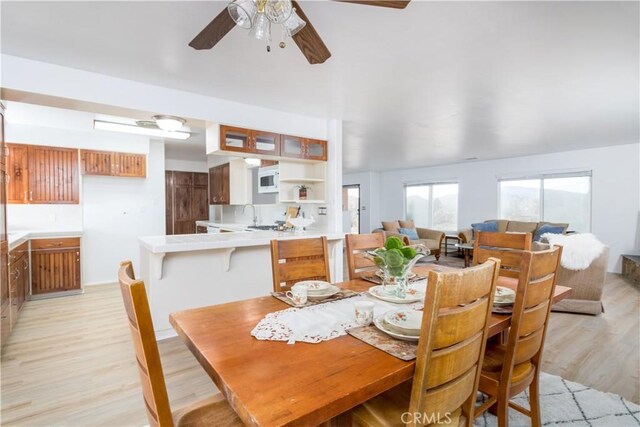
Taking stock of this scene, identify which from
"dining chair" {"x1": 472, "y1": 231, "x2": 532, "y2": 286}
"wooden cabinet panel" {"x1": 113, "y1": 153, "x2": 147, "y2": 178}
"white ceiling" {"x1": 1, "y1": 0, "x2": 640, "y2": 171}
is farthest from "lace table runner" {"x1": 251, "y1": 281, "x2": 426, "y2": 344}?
"wooden cabinet panel" {"x1": 113, "y1": 153, "x2": 147, "y2": 178}

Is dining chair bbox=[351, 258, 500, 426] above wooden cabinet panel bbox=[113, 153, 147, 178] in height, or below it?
below

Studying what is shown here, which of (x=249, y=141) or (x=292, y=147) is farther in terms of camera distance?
(x=292, y=147)

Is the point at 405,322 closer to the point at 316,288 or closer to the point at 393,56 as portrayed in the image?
the point at 316,288

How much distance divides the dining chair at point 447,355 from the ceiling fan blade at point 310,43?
1.28m

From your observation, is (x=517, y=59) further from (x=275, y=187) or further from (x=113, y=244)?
(x=113, y=244)

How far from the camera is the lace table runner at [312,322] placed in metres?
1.16

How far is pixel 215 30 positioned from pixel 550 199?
24.4 feet

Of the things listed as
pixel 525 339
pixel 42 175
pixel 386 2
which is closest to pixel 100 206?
pixel 42 175

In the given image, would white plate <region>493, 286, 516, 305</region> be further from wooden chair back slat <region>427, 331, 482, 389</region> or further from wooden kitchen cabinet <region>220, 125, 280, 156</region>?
wooden kitchen cabinet <region>220, 125, 280, 156</region>

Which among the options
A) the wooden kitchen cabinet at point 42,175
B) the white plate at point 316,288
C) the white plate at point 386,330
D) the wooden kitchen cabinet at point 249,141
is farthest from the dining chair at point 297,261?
the wooden kitchen cabinet at point 42,175

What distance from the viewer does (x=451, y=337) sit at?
97cm

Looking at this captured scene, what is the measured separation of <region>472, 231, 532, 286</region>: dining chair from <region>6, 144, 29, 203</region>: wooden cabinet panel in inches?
220

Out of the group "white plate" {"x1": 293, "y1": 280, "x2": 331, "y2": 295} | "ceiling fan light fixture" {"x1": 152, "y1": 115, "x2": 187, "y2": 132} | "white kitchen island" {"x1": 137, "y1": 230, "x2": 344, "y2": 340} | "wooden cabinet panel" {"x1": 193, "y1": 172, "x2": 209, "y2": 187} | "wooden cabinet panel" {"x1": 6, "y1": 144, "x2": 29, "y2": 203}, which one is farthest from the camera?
"wooden cabinet panel" {"x1": 193, "y1": 172, "x2": 209, "y2": 187}

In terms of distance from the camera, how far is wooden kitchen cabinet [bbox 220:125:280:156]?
3.27 metres
